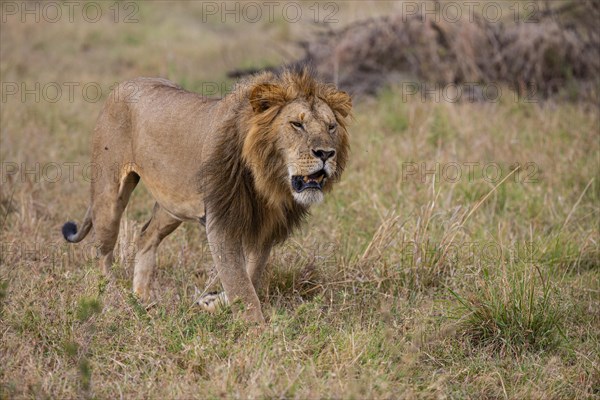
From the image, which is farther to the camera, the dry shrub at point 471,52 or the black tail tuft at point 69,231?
the dry shrub at point 471,52

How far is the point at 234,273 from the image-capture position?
441 cm

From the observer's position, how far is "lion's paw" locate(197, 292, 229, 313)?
447 cm

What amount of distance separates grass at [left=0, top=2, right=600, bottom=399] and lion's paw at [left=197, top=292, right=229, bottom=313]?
8cm

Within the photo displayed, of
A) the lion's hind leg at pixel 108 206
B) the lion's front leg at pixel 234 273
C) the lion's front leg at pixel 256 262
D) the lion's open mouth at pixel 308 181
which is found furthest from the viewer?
the lion's hind leg at pixel 108 206

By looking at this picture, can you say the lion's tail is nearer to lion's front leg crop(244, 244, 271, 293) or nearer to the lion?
the lion

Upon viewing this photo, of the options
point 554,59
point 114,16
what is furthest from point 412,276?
point 114,16

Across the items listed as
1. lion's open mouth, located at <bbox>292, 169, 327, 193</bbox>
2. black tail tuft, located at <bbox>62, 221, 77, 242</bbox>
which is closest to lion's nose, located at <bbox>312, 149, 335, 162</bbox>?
lion's open mouth, located at <bbox>292, 169, 327, 193</bbox>

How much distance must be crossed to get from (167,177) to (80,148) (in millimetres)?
3889

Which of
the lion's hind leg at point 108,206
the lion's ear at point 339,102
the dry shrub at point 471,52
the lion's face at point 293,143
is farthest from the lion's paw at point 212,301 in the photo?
the dry shrub at point 471,52

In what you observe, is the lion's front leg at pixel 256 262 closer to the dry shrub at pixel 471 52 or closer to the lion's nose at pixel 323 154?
the lion's nose at pixel 323 154

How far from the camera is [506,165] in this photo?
764cm

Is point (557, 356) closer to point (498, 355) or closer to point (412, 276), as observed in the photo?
point (498, 355)

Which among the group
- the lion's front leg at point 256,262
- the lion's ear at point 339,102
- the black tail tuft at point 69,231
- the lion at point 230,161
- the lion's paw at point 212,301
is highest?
the lion's ear at point 339,102

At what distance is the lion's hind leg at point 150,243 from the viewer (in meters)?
5.28
